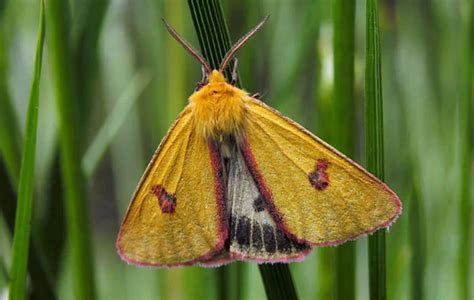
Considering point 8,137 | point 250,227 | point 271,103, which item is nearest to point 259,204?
point 250,227

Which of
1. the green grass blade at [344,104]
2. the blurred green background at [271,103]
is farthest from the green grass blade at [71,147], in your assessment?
the green grass blade at [344,104]

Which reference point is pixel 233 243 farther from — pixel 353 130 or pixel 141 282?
pixel 141 282

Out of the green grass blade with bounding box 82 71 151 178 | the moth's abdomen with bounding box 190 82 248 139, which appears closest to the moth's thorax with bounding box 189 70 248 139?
the moth's abdomen with bounding box 190 82 248 139

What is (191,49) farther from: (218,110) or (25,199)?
(25,199)

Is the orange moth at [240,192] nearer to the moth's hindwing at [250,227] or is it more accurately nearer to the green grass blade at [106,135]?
the moth's hindwing at [250,227]

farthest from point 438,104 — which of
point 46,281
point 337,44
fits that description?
point 46,281

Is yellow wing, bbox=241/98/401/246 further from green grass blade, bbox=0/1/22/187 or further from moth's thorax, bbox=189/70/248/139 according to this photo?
green grass blade, bbox=0/1/22/187
